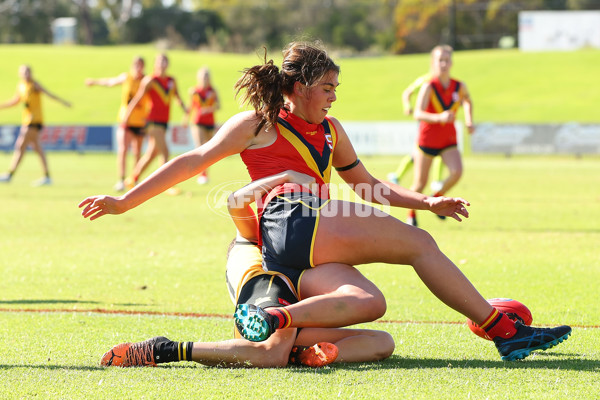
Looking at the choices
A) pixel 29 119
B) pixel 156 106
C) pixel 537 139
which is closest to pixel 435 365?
pixel 156 106

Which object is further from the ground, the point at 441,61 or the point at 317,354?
the point at 441,61

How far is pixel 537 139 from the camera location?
29.5 meters

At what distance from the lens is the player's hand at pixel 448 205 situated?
4.68 m

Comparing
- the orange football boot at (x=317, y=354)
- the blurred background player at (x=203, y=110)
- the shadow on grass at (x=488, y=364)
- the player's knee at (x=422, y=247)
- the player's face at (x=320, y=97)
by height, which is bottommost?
the blurred background player at (x=203, y=110)

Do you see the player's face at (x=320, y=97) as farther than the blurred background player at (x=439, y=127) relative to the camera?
No

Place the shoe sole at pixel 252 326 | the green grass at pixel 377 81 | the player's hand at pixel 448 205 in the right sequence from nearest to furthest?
1. the shoe sole at pixel 252 326
2. the player's hand at pixel 448 205
3. the green grass at pixel 377 81

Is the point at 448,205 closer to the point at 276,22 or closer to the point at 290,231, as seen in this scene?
the point at 290,231

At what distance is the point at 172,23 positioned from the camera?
77812 mm

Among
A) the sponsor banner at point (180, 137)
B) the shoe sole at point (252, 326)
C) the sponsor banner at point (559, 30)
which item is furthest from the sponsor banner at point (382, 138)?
the sponsor banner at point (559, 30)

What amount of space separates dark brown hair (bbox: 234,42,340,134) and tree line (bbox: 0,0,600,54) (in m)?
64.2

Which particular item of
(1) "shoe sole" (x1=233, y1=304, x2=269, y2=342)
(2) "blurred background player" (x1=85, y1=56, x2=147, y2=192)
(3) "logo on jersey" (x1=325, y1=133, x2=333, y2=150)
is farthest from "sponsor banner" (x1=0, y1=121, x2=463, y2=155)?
(1) "shoe sole" (x1=233, y1=304, x2=269, y2=342)

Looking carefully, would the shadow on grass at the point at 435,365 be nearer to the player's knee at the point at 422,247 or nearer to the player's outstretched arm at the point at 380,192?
the player's knee at the point at 422,247

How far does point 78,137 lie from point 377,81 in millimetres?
23851

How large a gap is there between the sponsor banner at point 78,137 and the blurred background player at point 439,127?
22.2 m
